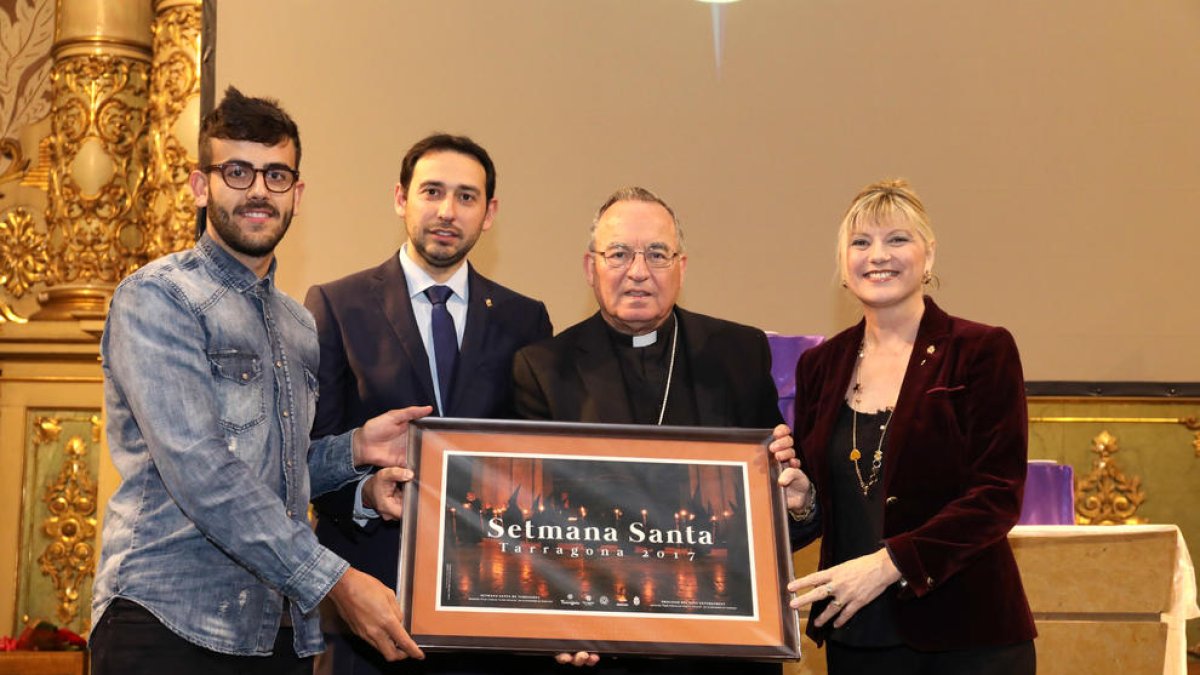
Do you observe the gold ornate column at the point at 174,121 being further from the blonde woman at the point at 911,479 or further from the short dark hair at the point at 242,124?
the blonde woman at the point at 911,479

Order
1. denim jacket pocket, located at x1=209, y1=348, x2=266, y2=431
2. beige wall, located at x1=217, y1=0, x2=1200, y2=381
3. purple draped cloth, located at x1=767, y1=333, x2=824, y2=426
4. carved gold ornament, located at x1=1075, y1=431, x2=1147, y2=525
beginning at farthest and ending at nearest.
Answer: carved gold ornament, located at x1=1075, y1=431, x2=1147, y2=525, beige wall, located at x1=217, y1=0, x2=1200, y2=381, purple draped cloth, located at x1=767, y1=333, x2=824, y2=426, denim jacket pocket, located at x1=209, y1=348, x2=266, y2=431

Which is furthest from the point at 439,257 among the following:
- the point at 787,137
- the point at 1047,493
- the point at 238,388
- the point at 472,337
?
the point at 787,137

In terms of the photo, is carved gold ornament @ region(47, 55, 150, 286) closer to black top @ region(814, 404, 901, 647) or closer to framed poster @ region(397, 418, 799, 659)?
framed poster @ region(397, 418, 799, 659)

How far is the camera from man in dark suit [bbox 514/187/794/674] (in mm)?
2625

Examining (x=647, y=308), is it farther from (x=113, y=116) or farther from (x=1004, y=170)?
(x=113, y=116)

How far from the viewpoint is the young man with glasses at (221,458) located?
2.03m

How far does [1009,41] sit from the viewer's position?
4.79 metres

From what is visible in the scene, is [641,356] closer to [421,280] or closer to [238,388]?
[421,280]

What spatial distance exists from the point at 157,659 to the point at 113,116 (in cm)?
385

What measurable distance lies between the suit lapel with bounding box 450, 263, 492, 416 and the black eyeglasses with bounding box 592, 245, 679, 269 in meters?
0.33

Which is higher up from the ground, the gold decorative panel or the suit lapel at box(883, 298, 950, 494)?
the suit lapel at box(883, 298, 950, 494)

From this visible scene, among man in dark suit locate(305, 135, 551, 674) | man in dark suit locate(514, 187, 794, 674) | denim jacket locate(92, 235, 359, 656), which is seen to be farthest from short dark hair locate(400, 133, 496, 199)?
denim jacket locate(92, 235, 359, 656)

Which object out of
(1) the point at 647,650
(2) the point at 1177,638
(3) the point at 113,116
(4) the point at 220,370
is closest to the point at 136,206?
(3) the point at 113,116

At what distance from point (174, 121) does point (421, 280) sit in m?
2.72
